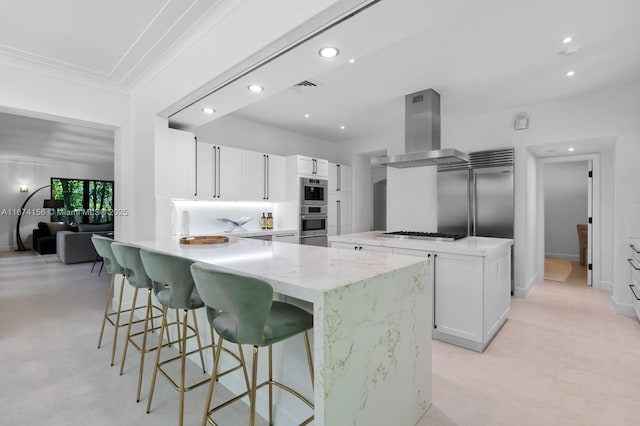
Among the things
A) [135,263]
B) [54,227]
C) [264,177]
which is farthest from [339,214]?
[54,227]

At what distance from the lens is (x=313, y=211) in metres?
5.31

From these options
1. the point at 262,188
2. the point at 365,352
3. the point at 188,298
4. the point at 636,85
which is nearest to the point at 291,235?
the point at 262,188

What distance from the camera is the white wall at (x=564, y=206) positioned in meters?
6.73

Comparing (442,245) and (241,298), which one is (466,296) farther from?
(241,298)

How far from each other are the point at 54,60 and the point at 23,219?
8.83 meters

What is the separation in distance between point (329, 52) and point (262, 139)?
3277 mm

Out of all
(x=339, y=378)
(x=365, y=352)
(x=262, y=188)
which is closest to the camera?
(x=339, y=378)

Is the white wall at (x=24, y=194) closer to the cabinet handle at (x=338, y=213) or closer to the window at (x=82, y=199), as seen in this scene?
the window at (x=82, y=199)

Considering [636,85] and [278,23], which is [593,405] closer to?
[278,23]

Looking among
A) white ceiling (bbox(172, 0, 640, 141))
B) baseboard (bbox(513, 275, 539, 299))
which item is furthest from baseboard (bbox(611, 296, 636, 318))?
white ceiling (bbox(172, 0, 640, 141))

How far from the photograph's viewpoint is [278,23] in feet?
6.21

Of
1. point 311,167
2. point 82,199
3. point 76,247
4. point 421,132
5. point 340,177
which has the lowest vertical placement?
point 76,247

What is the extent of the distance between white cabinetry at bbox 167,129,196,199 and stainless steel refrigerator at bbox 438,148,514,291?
3626 millimetres

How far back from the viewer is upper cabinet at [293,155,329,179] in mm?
5049
